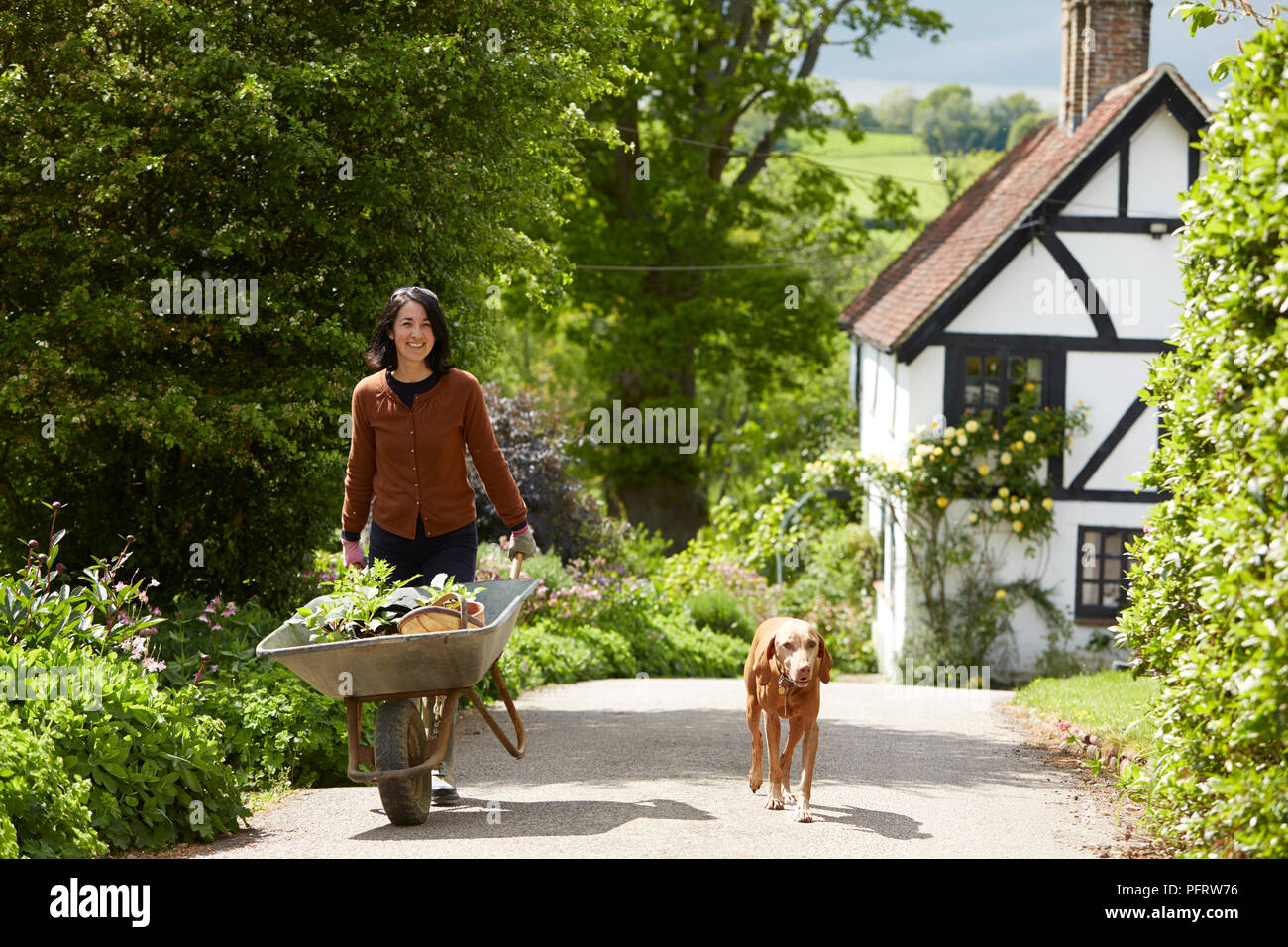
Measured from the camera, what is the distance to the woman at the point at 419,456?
19.6 feet

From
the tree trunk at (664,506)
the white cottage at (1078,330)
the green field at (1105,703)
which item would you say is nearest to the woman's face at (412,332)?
the green field at (1105,703)

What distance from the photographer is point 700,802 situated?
→ 618 cm

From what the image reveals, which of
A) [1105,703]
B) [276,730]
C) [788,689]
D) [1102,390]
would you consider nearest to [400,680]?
[788,689]

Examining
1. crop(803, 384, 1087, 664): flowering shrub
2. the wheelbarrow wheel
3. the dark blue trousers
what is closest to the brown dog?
the dark blue trousers

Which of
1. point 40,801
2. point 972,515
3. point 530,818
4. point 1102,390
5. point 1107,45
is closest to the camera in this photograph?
point 40,801

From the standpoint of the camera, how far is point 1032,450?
16.6m

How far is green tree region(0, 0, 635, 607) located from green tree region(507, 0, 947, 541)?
14.4 metres

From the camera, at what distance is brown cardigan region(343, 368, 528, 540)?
599 centimetres

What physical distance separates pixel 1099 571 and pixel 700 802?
12.2 meters

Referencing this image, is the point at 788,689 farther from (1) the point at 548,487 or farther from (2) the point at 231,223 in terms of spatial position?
(1) the point at 548,487

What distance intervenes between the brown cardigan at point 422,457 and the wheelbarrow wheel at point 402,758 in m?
0.92
